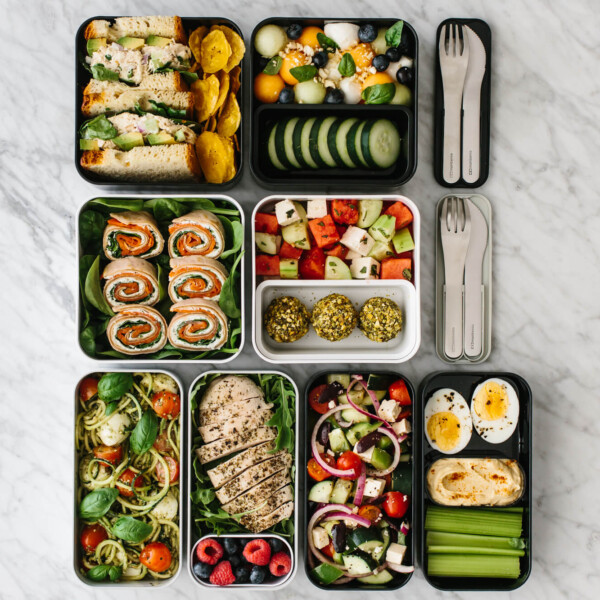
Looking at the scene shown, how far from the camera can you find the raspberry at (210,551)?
2398 mm

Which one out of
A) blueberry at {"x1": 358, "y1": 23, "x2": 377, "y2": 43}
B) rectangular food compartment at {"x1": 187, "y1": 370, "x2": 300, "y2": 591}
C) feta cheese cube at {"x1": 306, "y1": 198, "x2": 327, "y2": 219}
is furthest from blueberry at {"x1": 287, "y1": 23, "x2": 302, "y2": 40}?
rectangular food compartment at {"x1": 187, "y1": 370, "x2": 300, "y2": 591}

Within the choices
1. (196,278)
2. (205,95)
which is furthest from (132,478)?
(205,95)

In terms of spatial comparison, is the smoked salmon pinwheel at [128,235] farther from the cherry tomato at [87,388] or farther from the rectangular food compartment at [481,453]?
the rectangular food compartment at [481,453]

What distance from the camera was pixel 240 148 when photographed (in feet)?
8.02

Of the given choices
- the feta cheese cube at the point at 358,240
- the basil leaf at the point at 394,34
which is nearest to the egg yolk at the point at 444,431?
the feta cheese cube at the point at 358,240

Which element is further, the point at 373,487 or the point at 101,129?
the point at 373,487

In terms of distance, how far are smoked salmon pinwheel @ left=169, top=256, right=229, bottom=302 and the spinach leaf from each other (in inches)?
10.4

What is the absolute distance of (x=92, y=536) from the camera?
2438 mm

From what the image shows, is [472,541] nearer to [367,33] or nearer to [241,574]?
[241,574]

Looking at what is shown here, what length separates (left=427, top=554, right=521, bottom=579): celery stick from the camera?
8.11 feet

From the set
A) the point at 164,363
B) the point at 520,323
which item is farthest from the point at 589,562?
the point at 164,363

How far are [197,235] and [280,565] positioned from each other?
55.1 inches

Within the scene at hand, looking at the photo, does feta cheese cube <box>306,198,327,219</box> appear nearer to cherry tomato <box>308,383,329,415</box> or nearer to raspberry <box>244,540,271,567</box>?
cherry tomato <box>308,383,329,415</box>

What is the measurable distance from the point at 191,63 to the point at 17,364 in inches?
60.1
